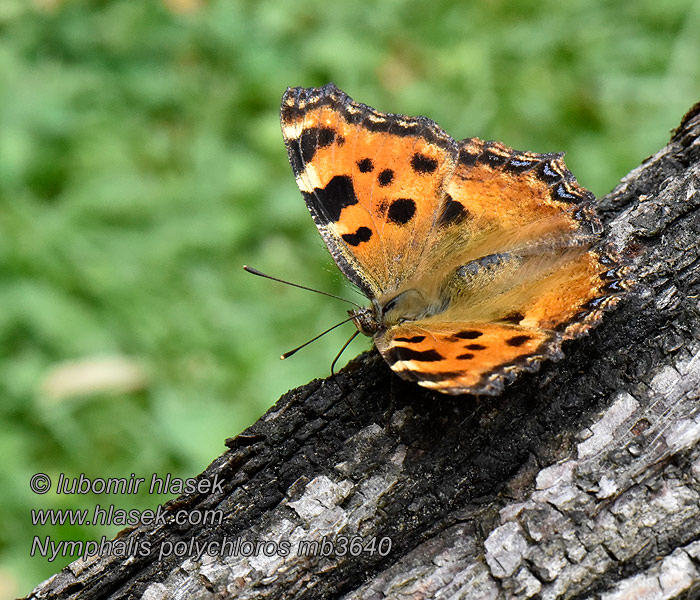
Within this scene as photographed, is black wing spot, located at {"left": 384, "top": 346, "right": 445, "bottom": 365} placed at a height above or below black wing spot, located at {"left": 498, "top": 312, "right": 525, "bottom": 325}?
below

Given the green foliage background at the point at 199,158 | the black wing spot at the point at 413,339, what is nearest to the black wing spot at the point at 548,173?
the black wing spot at the point at 413,339

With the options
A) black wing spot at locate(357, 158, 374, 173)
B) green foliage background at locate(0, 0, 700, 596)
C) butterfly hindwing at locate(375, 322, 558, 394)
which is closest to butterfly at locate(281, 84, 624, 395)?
black wing spot at locate(357, 158, 374, 173)

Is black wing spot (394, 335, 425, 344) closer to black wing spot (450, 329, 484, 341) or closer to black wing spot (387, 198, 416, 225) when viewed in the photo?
black wing spot (450, 329, 484, 341)

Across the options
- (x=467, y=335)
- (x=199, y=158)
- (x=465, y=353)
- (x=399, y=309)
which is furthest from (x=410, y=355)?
(x=199, y=158)

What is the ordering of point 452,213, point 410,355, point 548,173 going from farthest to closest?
point 452,213, point 548,173, point 410,355

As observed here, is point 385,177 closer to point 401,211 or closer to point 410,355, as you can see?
point 401,211

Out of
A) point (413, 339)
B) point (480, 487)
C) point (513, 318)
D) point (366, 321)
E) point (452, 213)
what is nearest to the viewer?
point (480, 487)

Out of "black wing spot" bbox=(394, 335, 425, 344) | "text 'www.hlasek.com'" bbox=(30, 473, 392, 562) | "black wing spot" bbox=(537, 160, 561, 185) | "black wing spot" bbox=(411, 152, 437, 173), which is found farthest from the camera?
"black wing spot" bbox=(411, 152, 437, 173)

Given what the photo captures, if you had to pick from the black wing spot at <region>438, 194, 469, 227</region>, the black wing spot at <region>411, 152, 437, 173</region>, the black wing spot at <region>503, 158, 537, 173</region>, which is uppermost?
the black wing spot at <region>411, 152, 437, 173</region>
